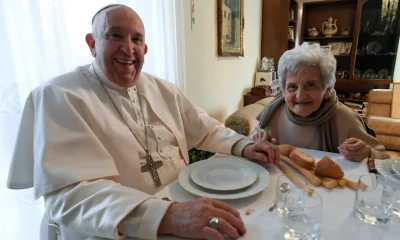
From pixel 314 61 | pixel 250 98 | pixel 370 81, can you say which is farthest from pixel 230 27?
pixel 370 81

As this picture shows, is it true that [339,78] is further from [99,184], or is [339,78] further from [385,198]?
[99,184]

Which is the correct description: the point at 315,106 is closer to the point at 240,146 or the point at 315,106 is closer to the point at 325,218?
the point at 240,146

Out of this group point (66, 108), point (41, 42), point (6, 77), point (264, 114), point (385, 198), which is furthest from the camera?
point (264, 114)

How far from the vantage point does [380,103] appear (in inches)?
140

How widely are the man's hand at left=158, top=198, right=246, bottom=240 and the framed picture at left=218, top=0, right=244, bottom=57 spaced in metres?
2.42

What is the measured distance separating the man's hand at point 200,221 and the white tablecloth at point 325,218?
0.09 feet

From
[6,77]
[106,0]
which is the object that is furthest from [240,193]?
[106,0]

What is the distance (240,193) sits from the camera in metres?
0.78

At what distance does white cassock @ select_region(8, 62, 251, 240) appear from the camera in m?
0.67

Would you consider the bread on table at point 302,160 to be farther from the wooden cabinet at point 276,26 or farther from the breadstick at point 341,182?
the wooden cabinet at point 276,26

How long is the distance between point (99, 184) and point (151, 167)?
0.33m

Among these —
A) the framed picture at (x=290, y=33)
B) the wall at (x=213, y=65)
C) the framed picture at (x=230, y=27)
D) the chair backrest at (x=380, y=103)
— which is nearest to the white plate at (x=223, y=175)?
the wall at (x=213, y=65)

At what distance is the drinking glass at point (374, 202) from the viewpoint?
665 millimetres

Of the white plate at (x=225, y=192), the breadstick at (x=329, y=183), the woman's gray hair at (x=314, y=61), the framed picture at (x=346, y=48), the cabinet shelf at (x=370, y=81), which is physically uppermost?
the framed picture at (x=346, y=48)
